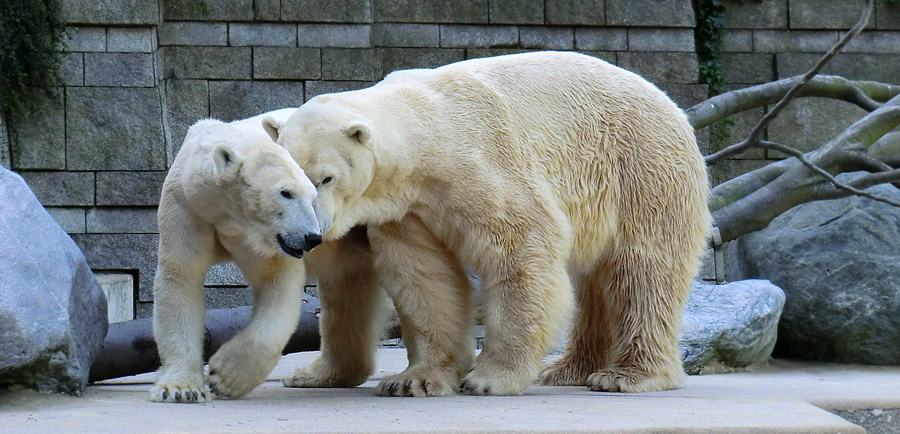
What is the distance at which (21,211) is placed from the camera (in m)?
3.61

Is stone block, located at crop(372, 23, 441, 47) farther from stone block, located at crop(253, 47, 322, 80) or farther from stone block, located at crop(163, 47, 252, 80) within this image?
stone block, located at crop(163, 47, 252, 80)

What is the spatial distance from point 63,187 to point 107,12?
4.32 feet

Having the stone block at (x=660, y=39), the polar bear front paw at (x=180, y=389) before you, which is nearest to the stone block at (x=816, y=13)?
the stone block at (x=660, y=39)

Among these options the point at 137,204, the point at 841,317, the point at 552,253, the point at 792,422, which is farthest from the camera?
the point at 137,204

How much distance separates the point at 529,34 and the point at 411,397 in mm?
4878

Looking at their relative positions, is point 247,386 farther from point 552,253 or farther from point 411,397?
point 552,253

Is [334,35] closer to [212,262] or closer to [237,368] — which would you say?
[212,262]

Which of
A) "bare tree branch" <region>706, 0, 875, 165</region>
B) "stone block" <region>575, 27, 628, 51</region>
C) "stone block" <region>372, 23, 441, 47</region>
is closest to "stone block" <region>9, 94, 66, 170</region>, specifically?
"stone block" <region>372, 23, 441, 47</region>

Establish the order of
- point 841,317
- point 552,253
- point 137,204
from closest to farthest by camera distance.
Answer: point 552,253 < point 841,317 < point 137,204

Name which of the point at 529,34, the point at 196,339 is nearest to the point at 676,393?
the point at 196,339

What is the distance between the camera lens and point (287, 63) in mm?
7758

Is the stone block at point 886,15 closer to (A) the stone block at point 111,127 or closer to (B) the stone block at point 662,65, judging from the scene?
(B) the stone block at point 662,65

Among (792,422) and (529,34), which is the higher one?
(529,34)

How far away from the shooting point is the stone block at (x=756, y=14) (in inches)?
351
